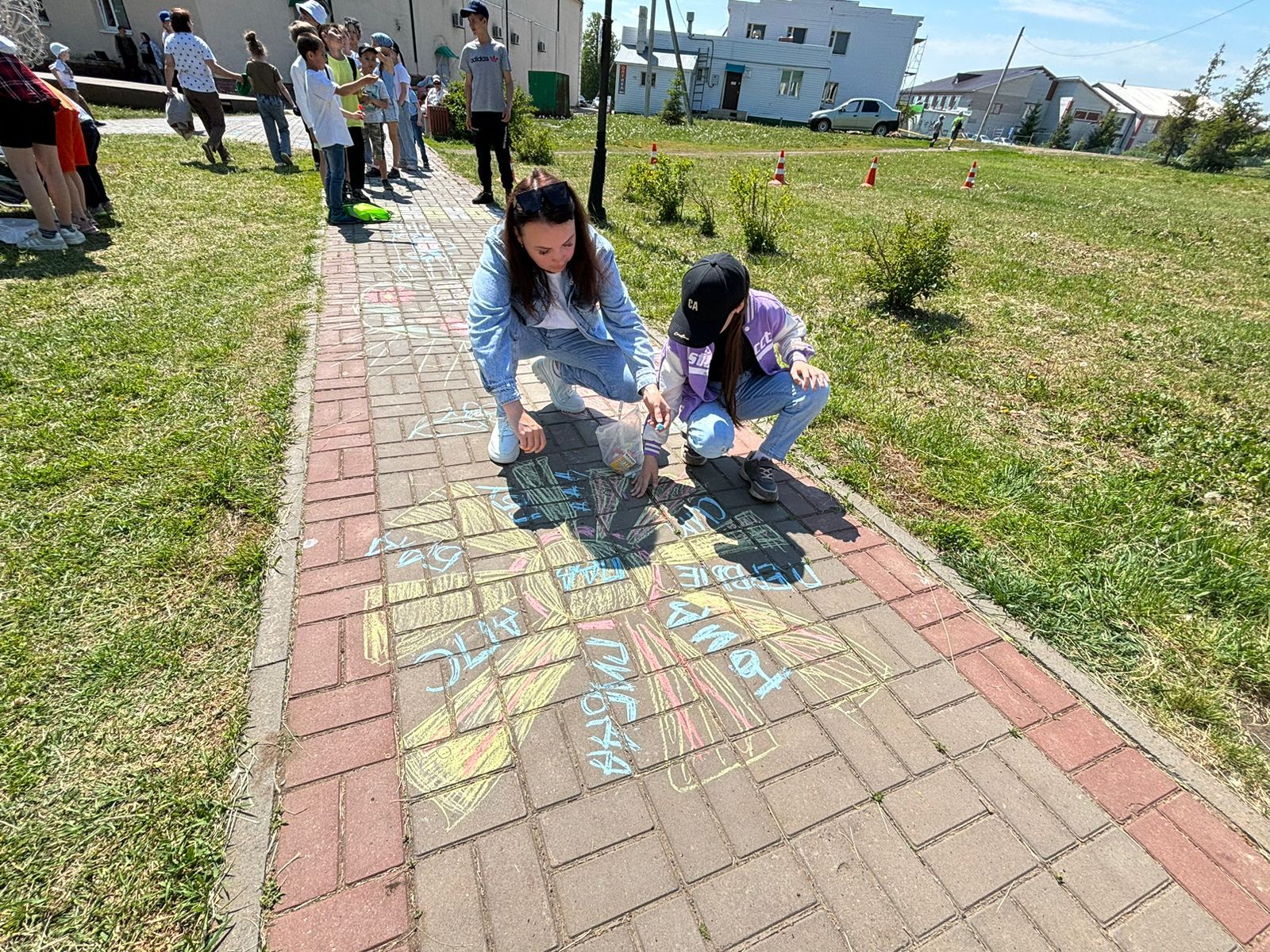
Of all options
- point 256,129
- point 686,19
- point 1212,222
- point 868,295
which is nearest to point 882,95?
point 686,19

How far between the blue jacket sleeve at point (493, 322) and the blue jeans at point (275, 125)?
9136 mm

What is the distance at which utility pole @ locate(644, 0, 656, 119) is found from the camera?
33969 mm

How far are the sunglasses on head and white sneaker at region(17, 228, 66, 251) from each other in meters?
5.88

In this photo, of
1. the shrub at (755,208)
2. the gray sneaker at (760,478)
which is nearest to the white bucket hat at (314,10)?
the shrub at (755,208)

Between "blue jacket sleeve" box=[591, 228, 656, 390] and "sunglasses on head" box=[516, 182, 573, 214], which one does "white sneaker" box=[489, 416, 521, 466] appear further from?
"sunglasses on head" box=[516, 182, 573, 214]

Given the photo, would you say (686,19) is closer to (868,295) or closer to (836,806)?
(868,295)

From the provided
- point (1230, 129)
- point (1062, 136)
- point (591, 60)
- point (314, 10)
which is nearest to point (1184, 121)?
point (1230, 129)

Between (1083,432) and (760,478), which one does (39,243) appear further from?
(1083,432)

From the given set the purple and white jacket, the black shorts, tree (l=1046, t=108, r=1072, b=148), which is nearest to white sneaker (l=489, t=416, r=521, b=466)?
the purple and white jacket

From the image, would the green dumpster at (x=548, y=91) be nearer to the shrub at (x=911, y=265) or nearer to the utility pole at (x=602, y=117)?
the utility pole at (x=602, y=117)

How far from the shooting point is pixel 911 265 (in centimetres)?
555

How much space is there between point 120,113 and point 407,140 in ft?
30.0

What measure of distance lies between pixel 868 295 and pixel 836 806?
563 centimetres

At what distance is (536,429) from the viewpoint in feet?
8.45
